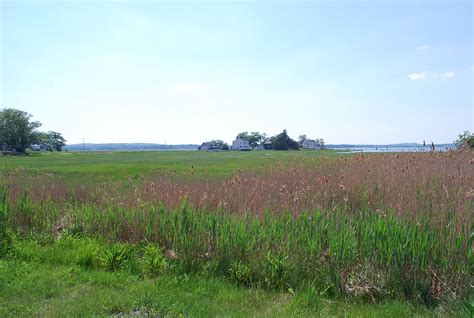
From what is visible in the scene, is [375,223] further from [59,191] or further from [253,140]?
[253,140]

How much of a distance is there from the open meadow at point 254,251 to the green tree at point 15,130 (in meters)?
89.9

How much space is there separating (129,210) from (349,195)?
413cm

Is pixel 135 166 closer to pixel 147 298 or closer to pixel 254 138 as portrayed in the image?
pixel 147 298

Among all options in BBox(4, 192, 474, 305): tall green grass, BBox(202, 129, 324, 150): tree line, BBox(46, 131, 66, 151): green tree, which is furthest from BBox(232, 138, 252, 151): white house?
BBox(4, 192, 474, 305): tall green grass

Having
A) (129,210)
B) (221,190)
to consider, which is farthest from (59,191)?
(221,190)

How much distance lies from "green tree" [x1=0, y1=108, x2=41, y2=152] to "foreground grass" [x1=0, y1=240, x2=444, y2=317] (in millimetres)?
92060

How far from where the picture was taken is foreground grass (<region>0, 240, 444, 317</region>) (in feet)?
13.4

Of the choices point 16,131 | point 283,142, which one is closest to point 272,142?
point 283,142

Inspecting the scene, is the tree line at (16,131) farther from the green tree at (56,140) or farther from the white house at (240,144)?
the white house at (240,144)

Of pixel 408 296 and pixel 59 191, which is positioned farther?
pixel 59 191

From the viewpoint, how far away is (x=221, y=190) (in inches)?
299

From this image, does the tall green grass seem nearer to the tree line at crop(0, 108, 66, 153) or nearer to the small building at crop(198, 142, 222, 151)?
the tree line at crop(0, 108, 66, 153)

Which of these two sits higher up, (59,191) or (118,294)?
(59,191)

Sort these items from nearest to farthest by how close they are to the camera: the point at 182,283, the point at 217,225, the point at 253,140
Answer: the point at 182,283 < the point at 217,225 < the point at 253,140
